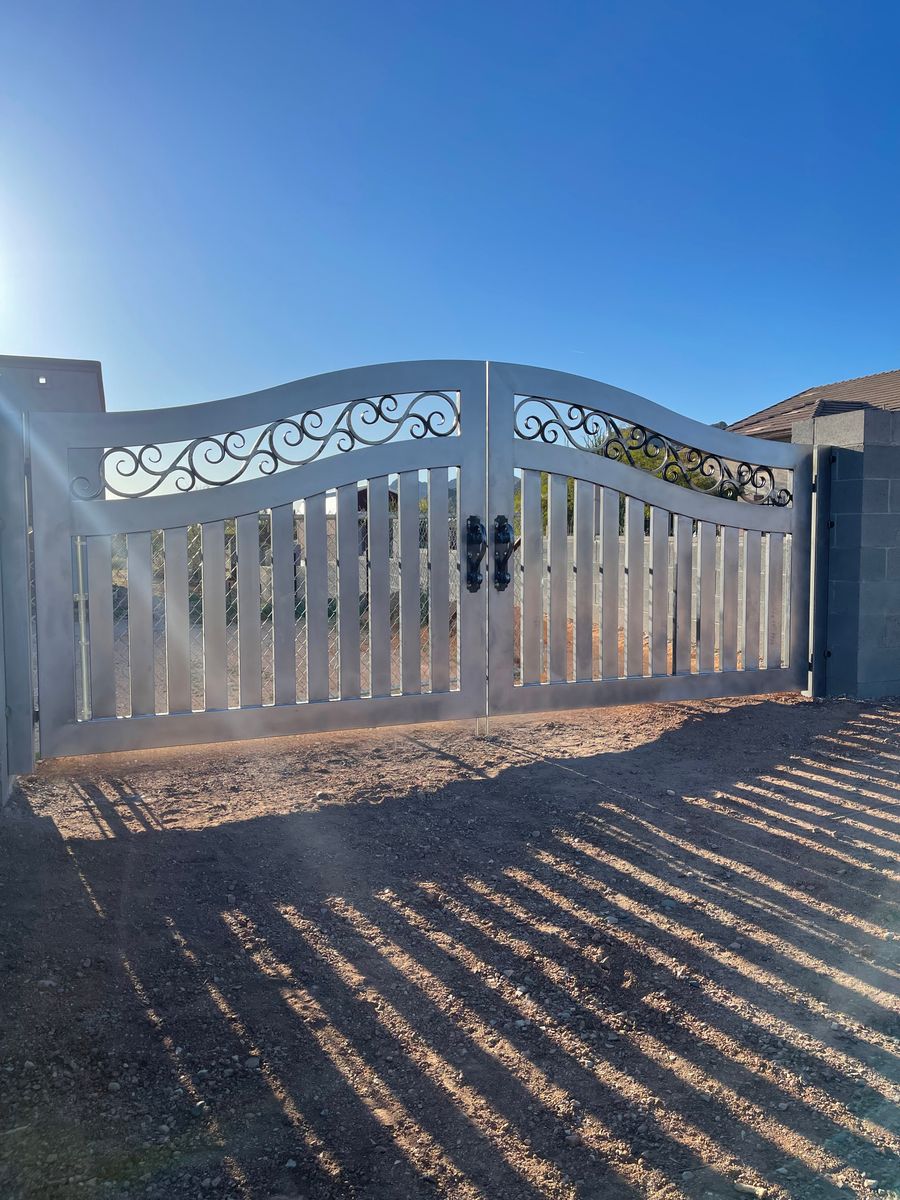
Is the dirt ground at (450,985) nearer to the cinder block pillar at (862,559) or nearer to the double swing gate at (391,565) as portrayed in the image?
the double swing gate at (391,565)

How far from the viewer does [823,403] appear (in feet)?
42.4

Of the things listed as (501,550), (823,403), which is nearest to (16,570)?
(501,550)

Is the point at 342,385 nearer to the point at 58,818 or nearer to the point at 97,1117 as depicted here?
the point at 58,818

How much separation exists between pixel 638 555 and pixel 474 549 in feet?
4.01

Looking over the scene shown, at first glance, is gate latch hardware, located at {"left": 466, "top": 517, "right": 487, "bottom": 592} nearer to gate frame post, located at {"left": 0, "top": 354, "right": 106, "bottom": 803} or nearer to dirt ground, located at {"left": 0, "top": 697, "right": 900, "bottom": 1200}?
dirt ground, located at {"left": 0, "top": 697, "right": 900, "bottom": 1200}

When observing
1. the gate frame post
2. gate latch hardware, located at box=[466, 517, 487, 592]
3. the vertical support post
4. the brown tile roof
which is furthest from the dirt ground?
the brown tile roof

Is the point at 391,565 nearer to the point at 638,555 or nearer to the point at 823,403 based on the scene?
the point at 638,555

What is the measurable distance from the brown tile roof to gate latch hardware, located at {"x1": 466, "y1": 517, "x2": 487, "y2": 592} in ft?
27.9

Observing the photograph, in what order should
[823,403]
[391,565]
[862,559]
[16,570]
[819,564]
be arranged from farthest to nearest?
[823,403]
[819,564]
[862,559]
[391,565]
[16,570]

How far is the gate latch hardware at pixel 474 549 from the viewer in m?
5.32

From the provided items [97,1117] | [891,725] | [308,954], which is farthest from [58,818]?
[891,725]

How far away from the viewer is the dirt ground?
73.3 inches

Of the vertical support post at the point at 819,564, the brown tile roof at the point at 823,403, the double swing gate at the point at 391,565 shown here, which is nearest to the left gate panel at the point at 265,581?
the double swing gate at the point at 391,565

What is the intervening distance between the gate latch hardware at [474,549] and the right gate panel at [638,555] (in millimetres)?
148
